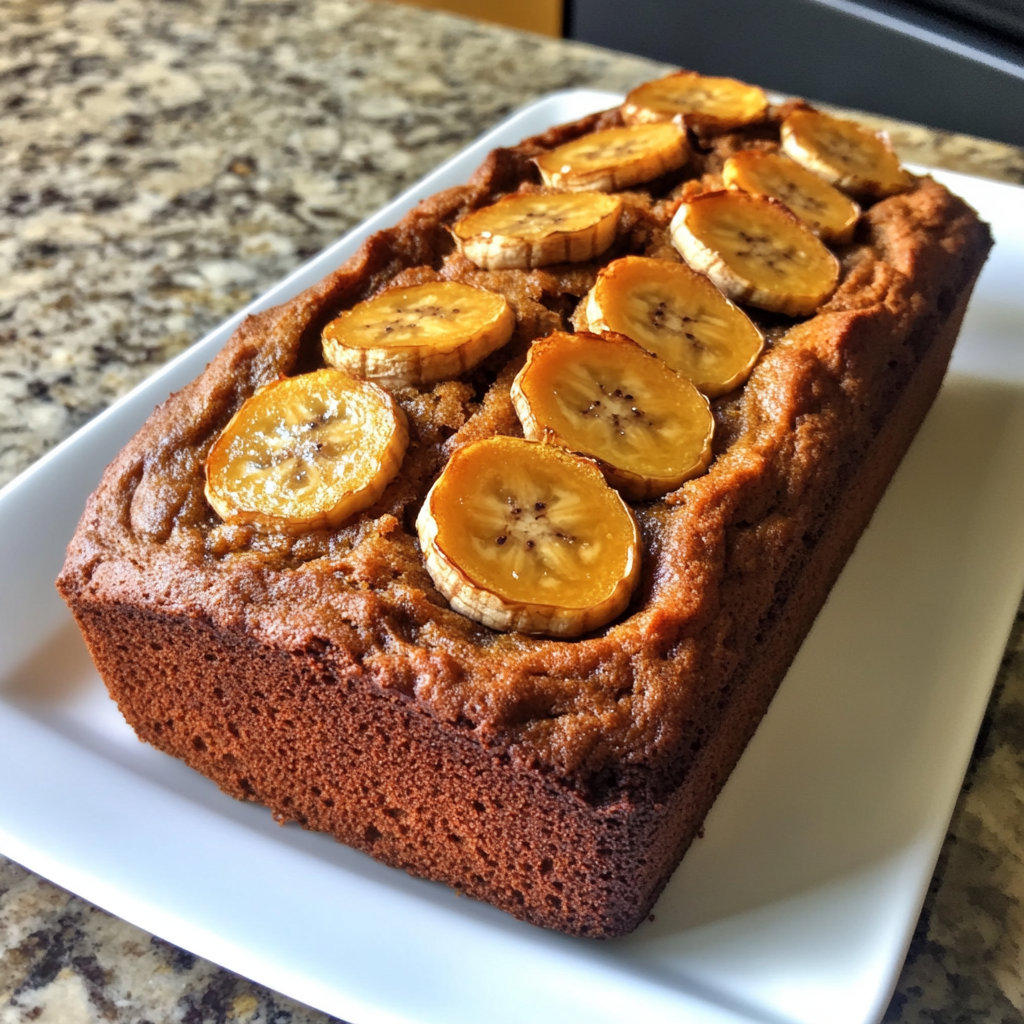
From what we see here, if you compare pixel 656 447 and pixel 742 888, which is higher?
pixel 656 447

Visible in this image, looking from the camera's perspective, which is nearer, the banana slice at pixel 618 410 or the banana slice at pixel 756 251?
the banana slice at pixel 618 410

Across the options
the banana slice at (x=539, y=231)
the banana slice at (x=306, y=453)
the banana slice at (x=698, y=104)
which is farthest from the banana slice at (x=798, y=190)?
the banana slice at (x=306, y=453)

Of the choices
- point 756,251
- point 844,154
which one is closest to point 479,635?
point 756,251

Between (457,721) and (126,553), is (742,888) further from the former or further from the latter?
(126,553)

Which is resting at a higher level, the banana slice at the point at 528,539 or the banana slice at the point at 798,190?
the banana slice at the point at 798,190

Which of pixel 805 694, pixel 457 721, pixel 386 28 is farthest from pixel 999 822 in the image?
pixel 386 28

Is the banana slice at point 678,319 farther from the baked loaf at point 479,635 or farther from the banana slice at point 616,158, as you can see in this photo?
the banana slice at point 616,158
